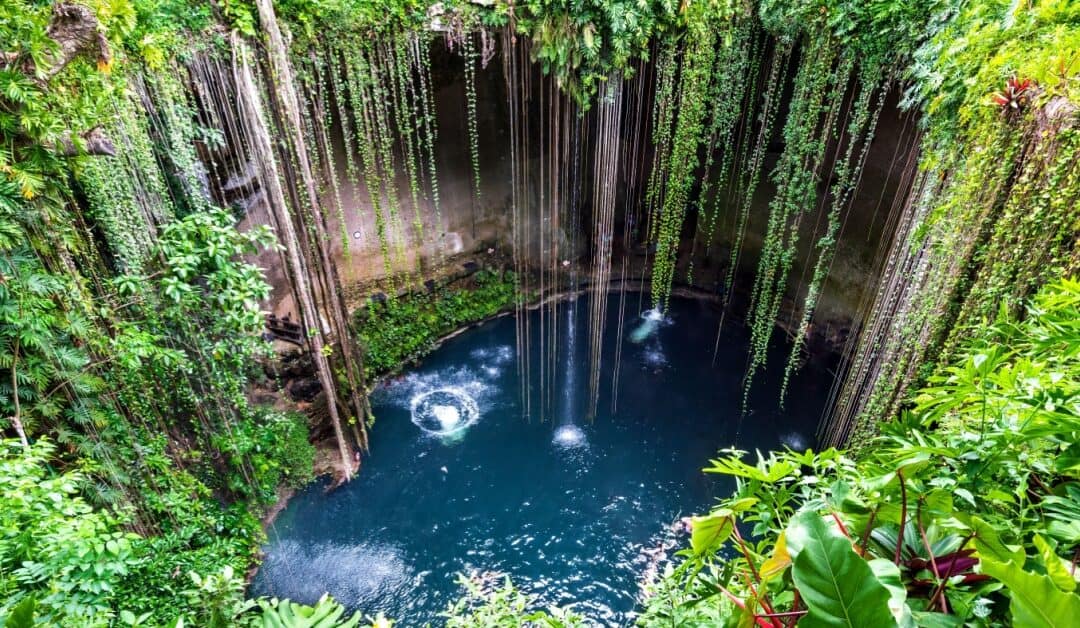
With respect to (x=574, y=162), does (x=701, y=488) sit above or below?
below

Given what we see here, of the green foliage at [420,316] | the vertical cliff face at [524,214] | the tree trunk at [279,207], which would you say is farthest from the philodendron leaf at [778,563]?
the green foliage at [420,316]

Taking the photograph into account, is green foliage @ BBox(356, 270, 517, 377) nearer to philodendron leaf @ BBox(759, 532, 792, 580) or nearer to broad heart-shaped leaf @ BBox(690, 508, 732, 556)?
broad heart-shaped leaf @ BBox(690, 508, 732, 556)

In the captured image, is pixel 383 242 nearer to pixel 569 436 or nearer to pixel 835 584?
pixel 569 436

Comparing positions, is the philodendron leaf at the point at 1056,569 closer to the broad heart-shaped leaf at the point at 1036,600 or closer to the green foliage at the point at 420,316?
the broad heart-shaped leaf at the point at 1036,600

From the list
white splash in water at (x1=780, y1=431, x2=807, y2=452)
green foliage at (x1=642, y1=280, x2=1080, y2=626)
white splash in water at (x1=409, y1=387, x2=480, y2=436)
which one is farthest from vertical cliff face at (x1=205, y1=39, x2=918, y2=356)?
green foliage at (x1=642, y1=280, x2=1080, y2=626)

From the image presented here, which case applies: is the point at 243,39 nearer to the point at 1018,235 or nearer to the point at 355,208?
the point at 355,208

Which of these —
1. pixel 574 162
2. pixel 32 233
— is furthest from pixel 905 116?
pixel 32 233

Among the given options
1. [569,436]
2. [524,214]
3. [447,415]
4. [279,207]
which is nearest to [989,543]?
[279,207]
